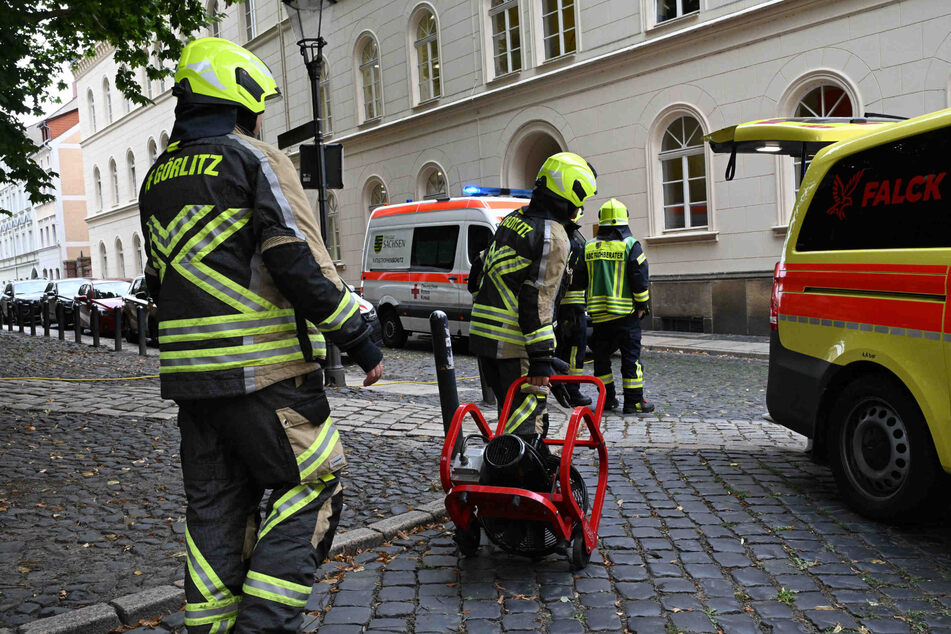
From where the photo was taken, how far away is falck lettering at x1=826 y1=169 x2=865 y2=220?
4.66 metres

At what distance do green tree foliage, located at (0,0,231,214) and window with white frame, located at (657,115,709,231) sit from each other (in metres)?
8.99

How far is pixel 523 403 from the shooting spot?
14.5 ft

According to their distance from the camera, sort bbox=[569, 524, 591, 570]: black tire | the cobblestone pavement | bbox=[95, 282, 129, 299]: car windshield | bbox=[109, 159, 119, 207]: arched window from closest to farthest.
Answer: the cobblestone pavement < bbox=[569, 524, 591, 570]: black tire < bbox=[95, 282, 129, 299]: car windshield < bbox=[109, 159, 119, 207]: arched window

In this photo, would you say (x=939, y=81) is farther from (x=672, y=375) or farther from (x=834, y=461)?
(x=834, y=461)

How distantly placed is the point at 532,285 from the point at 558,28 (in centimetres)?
1590

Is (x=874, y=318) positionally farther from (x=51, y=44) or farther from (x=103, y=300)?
(x=103, y=300)

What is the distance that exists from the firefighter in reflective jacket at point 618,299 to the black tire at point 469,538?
399cm

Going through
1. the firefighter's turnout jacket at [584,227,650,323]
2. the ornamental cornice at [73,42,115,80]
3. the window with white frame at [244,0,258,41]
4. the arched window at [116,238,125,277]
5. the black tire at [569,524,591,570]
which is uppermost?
the ornamental cornice at [73,42,115,80]

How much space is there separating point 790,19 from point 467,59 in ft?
29.1

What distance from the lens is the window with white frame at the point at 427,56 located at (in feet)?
74.2

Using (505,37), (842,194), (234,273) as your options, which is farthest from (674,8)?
(234,273)

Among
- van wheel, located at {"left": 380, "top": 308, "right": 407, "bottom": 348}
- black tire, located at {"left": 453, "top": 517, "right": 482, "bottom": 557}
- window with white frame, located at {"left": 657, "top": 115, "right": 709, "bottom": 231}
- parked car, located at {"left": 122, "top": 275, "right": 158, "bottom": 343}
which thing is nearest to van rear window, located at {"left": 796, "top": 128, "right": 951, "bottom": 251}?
black tire, located at {"left": 453, "top": 517, "right": 482, "bottom": 557}

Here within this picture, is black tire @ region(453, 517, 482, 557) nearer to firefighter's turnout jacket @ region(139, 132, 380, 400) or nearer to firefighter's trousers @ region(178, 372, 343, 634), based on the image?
firefighter's trousers @ region(178, 372, 343, 634)

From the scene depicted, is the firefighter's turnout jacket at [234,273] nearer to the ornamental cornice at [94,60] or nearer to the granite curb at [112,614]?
the granite curb at [112,614]
